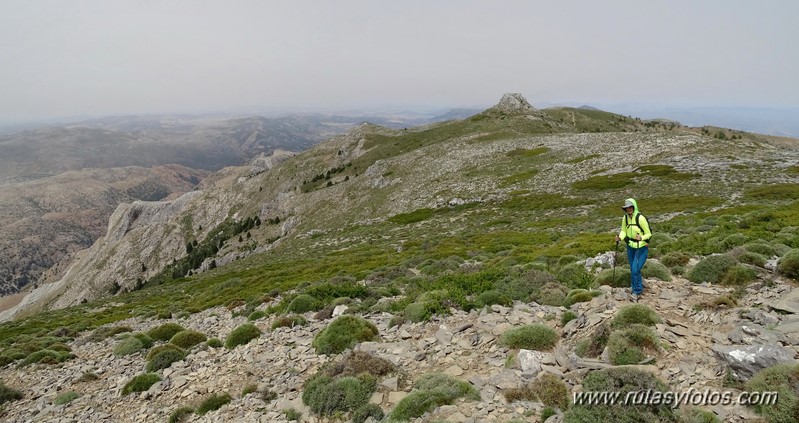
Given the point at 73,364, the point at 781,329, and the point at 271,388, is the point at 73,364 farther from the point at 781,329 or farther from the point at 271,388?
the point at 781,329

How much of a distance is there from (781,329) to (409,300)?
1248 cm

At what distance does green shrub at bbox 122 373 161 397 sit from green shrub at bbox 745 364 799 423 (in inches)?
698

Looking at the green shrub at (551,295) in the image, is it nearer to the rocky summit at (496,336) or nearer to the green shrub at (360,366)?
the rocky summit at (496,336)

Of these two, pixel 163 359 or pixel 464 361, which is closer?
pixel 464 361

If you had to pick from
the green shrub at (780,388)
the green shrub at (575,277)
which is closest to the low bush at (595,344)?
the green shrub at (780,388)

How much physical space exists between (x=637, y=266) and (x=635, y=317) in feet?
11.1

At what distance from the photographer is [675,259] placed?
1562 centimetres

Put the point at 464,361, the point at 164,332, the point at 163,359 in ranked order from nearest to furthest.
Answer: the point at 464,361, the point at 163,359, the point at 164,332

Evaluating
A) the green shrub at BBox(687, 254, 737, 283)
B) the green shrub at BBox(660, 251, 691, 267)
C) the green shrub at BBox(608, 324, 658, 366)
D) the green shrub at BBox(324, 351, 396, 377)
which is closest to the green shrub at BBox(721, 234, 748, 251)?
the green shrub at BBox(660, 251, 691, 267)

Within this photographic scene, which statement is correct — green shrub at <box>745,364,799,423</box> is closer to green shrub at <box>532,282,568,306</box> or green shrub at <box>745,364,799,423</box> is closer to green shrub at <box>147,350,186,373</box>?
green shrub at <box>532,282,568,306</box>

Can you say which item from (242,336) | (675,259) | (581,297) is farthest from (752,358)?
(242,336)

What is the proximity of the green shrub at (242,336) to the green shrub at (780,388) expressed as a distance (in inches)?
639

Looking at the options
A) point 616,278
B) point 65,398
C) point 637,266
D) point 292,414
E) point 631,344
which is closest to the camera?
point 631,344

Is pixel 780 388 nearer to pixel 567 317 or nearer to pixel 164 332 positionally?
pixel 567 317
